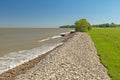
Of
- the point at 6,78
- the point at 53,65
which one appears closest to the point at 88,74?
the point at 53,65

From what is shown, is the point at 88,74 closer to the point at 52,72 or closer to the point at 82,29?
the point at 52,72

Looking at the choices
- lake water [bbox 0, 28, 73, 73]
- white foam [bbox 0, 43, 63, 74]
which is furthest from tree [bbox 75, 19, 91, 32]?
white foam [bbox 0, 43, 63, 74]

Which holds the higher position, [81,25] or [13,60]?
[81,25]

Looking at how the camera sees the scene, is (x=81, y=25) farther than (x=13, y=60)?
Yes

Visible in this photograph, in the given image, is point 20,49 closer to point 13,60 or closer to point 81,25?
point 13,60

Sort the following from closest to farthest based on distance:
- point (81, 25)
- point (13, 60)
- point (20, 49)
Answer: point (13, 60), point (20, 49), point (81, 25)

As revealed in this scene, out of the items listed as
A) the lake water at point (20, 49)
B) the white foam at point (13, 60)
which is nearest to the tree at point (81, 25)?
the lake water at point (20, 49)

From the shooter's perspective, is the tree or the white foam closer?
the white foam

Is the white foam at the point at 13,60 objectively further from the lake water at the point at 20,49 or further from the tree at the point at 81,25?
the tree at the point at 81,25

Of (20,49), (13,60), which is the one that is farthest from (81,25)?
(13,60)

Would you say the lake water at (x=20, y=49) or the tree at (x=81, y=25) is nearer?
the lake water at (x=20, y=49)

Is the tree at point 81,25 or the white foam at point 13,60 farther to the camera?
the tree at point 81,25

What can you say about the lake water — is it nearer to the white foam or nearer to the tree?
the white foam

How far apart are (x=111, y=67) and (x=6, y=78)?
304 inches
